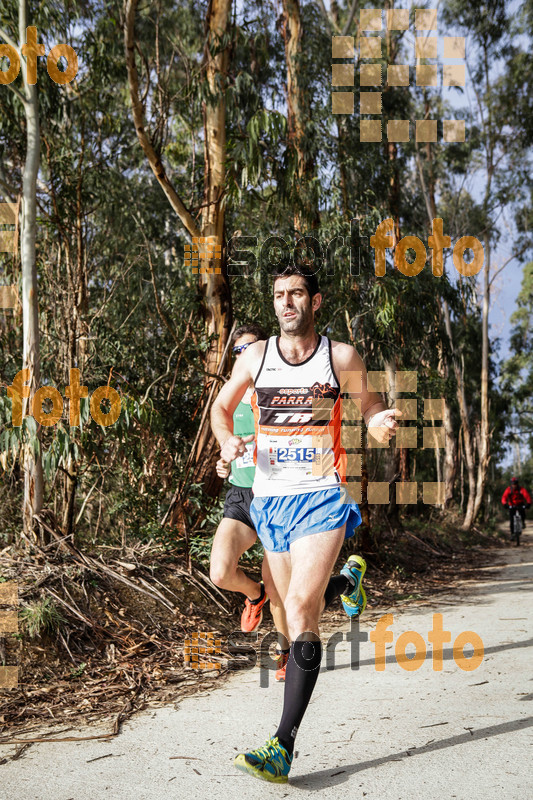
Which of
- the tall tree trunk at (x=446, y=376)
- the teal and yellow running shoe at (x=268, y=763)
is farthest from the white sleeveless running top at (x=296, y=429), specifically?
the tall tree trunk at (x=446, y=376)

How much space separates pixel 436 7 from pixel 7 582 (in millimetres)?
16117

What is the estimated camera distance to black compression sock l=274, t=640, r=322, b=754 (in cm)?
290

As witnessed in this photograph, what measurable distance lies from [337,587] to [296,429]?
119 cm

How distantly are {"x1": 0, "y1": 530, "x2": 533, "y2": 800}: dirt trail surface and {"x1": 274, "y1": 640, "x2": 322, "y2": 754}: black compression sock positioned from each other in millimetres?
203

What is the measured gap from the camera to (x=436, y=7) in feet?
54.5

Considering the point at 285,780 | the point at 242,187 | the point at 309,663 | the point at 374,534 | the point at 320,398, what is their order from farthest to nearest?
the point at 374,534 → the point at 242,187 → the point at 320,398 → the point at 309,663 → the point at 285,780

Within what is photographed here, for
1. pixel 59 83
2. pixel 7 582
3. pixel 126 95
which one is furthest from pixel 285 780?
A: pixel 126 95

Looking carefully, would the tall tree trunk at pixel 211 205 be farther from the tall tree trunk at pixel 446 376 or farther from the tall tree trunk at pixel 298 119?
the tall tree trunk at pixel 446 376

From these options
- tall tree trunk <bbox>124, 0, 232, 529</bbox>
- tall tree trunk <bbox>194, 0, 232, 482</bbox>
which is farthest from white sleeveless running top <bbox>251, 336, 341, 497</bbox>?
tall tree trunk <bbox>194, 0, 232, 482</bbox>

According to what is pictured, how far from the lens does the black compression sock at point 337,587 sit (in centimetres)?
→ 404

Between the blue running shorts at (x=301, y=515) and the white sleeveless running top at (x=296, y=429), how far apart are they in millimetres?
39

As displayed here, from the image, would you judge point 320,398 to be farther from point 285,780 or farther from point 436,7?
point 436,7

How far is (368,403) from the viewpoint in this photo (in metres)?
3.56

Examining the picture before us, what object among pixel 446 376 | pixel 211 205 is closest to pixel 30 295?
pixel 211 205
